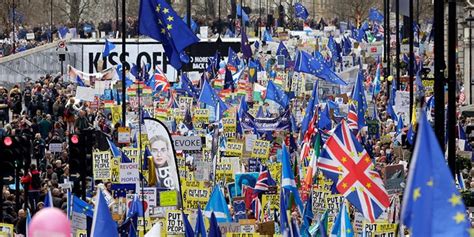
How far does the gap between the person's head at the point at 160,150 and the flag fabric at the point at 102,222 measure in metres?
10.4

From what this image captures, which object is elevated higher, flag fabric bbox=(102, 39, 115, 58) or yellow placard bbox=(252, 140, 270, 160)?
flag fabric bbox=(102, 39, 115, 58)

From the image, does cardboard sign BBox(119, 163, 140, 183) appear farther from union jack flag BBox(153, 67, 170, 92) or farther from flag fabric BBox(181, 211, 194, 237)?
union jack flag BBox(153, 67, 170, 92)

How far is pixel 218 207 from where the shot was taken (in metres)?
22.5

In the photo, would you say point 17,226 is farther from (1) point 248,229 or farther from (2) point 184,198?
(1) point 248,229

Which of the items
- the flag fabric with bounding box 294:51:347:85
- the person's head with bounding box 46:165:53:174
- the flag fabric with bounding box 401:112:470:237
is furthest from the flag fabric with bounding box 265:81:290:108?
the flag fabric with bounding box 401:112:470:237

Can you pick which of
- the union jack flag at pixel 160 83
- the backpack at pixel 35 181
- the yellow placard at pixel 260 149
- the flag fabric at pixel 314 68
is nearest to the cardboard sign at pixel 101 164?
the backpack at pixel 35 181

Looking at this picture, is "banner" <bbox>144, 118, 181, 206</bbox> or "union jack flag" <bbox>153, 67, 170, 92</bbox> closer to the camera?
"banner" <bbox>144, 118, 181, 206</bbox>

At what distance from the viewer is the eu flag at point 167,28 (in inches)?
1062

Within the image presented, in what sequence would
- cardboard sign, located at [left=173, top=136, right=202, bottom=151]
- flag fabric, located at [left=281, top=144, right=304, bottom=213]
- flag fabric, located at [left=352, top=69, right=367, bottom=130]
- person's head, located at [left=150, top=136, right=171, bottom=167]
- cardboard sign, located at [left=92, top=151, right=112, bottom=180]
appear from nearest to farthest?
flag fabric, located at [left=281, top=144, right=304, bottom=213] → person's head, located at [left=150, top=136, right=171, bottom=167] → cardboard sign, located at [left=92, top=151, right=112, bottom=180] → cardboard sign, located at [left=173, top=136, right=202, bottom=151] → flag fabric, located at [left=352, top=69, right=367, bottom=130]

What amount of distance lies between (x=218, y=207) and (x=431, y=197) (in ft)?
39.0

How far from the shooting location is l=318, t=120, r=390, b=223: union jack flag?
20.4 m

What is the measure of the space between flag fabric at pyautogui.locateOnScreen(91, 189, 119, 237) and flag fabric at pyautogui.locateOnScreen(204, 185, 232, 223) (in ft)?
27.5

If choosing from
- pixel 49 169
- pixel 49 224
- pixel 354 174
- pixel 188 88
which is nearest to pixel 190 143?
pixel 49 169

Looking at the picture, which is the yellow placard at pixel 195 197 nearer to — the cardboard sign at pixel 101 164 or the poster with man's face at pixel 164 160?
the poster with man's face at pixel 164 160
